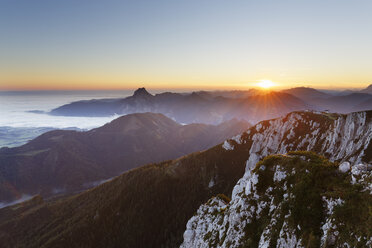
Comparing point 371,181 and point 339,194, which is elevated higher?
point 371,181

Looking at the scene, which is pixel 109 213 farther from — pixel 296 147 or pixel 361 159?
pixel 361 159

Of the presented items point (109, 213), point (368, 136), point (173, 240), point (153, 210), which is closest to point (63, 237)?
point (109, 213)

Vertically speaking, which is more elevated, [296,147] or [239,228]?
[239,228]

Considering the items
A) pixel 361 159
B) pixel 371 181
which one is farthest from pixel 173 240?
pixel 371 181

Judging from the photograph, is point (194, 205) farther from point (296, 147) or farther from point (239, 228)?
point (239, 228)

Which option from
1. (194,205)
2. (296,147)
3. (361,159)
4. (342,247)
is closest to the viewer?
(342,247)

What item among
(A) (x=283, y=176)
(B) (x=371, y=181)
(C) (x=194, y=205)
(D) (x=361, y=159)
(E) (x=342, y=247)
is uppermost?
(B) (x=371, y=181)

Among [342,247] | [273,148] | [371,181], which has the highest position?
Result: [371,181]

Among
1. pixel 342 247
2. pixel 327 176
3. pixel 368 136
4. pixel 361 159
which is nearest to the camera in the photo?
pixel 342 247

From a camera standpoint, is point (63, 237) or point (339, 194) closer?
point (339, 194)

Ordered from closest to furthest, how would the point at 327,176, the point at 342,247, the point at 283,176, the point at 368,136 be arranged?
the point at 342,247 → the point at 327,176 → the point at 283,176 → the point at 368,136
